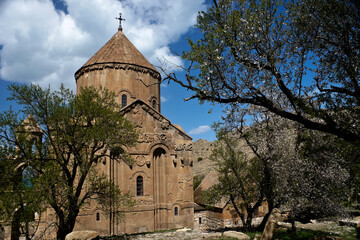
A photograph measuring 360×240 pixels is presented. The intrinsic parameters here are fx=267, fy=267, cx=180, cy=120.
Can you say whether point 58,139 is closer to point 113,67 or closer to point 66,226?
point 66,226

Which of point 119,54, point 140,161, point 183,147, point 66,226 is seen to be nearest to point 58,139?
point 66,226

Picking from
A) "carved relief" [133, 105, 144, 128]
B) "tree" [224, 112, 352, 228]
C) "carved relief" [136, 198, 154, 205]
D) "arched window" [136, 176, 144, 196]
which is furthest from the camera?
"carved relief" [133, 105, 144, 128]

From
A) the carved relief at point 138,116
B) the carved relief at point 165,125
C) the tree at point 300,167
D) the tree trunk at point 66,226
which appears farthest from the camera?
the carved relief at point 165,125

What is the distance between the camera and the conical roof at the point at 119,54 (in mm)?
21844

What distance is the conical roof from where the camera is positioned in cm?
2184

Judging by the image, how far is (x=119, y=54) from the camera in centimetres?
2236

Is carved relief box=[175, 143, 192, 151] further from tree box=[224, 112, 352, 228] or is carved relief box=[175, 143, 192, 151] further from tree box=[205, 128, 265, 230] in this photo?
tree box=[224, 112, 352, 228]

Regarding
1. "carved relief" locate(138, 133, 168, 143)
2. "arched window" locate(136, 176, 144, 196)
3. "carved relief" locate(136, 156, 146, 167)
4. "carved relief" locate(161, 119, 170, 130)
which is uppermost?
"carved relief" locate(161, 119, 170, 130)

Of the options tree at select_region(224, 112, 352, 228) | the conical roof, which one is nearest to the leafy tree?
tree at select_region(224, 112, 352, 228)

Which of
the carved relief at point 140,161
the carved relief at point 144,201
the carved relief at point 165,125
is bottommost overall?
the carved relief at point 144,201

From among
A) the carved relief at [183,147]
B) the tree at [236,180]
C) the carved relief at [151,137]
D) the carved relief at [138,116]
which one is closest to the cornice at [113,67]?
the carved relief at [138,116]

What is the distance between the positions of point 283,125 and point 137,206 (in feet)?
35.0

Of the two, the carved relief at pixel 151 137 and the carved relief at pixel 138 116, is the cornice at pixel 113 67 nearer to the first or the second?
the carved relief at pixel 138 116

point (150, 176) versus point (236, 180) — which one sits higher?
point (150, 176)
